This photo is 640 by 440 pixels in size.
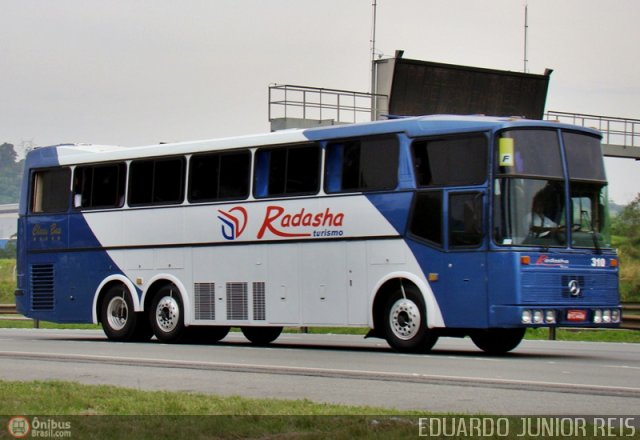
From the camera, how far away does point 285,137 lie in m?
22.8

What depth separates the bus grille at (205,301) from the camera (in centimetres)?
2416

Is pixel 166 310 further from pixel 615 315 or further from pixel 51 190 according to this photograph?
pixel 615 315

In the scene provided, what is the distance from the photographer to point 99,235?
2598cm

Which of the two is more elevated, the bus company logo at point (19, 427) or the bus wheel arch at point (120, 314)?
the bus wheel arch at point (120, 314)

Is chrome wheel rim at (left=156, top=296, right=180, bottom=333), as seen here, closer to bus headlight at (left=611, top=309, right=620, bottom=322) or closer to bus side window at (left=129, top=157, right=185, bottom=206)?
bus side window at (left=129, top=157, right=185, bottom=206)

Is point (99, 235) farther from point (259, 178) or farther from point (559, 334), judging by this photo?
point (559, 334)

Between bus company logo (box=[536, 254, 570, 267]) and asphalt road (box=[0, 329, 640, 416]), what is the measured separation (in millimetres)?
1369

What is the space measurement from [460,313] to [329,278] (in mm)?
2850

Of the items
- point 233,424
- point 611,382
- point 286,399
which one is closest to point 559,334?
point 611,382

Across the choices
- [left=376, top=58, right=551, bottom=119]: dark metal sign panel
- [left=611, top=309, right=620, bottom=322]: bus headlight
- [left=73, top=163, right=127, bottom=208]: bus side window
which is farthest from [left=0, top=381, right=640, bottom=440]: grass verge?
[left=376, top=58, right=551, bottom=119]: dark metal sign panel

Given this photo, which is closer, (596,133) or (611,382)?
(611,382)

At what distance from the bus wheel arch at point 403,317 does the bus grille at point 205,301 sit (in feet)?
12.7

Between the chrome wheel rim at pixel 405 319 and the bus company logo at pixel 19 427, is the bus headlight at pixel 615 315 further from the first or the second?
the bus company logo at pixel 19 427

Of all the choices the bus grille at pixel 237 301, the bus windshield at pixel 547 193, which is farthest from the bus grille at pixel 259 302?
the bus windshield at pixel 547 193
